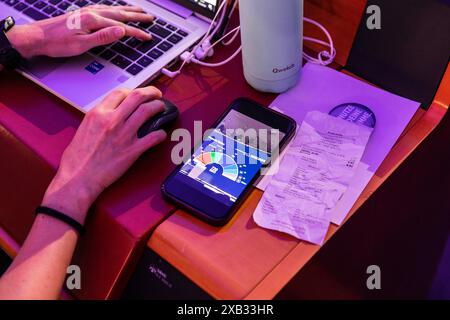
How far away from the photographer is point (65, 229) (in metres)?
0.70

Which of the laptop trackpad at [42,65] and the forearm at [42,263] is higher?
the laptop trackpad at [42,65]

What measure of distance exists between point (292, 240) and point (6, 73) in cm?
58

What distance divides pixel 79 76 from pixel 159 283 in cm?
37

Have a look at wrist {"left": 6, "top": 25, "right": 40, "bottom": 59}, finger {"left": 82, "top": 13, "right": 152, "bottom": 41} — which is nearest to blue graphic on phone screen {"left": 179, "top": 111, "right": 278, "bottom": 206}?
finger {"left": 82, "top": 13, "right": 152, "bottom": 41}

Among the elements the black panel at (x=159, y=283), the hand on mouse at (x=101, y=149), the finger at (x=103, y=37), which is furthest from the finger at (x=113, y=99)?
the black panel at (x=159, y=283)

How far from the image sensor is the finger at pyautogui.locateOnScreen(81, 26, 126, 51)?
834 millimetres

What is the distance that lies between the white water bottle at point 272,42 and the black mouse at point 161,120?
0.44ft

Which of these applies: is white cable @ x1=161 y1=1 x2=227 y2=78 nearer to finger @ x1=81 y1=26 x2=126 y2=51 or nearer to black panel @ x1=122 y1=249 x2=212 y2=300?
finger @ x1=81 y1=26 x2=126 y2=51

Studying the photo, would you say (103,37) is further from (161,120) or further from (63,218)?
(63,218)

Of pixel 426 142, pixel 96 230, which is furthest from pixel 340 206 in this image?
pixel 96 230

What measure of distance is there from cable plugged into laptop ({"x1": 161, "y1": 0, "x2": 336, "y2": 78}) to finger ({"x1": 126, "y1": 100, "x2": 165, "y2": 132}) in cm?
10

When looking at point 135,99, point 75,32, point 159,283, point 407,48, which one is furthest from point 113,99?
point 407,48

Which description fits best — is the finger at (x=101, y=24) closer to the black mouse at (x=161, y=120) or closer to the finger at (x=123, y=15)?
the finger at (x=123, y=15)

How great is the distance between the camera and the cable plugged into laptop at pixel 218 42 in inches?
33.2
